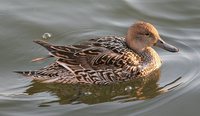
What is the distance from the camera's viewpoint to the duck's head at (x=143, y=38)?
7.99 metres

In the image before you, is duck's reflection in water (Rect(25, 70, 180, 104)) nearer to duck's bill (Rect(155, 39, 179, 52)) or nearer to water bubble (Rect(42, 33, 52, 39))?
duck's bill (Rect(155, 39, 179, 52))

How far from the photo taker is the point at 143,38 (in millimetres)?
8070

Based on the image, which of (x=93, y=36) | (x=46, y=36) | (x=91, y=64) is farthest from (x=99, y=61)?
(x=46, y=36)

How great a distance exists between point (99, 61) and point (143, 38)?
0.79 metres

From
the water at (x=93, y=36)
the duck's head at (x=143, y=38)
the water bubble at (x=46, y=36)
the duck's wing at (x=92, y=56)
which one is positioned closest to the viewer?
the water at (x=93, y=36)

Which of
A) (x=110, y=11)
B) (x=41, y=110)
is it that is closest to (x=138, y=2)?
(x=110, y=11)

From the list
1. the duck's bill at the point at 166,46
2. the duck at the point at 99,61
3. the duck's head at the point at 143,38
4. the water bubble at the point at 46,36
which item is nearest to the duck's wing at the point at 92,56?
the duck at the point at 99,61

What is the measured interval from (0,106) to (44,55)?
146 centimetres

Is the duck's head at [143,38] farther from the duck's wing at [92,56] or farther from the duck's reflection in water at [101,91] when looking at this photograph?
the duck's reflection in water at [101,91]

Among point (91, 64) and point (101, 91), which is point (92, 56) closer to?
point (91, 64)

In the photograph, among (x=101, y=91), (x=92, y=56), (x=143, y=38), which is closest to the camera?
(x=92, y=56)

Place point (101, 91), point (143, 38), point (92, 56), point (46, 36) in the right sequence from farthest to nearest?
point (46, 36) < point (143, 38) < point (101, 91) < point (92, 56)

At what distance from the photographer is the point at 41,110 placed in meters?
7.17

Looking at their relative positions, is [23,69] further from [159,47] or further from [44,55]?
[159,47]
